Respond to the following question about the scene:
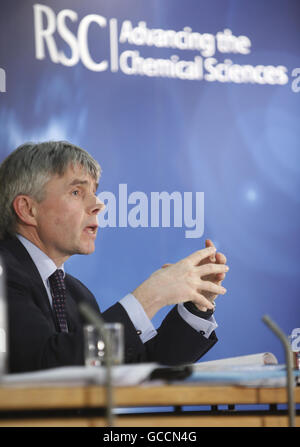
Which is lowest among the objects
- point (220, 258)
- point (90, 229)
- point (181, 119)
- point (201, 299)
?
point (201, 299)

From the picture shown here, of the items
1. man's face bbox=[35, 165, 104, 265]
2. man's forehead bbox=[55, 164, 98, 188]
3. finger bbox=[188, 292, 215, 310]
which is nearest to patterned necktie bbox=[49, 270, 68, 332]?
man's face bbox=[35, 165, 104, 265]

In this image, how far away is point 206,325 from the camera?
236cm

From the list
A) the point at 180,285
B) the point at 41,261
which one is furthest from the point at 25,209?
the point at 180,285

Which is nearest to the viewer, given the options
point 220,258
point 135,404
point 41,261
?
point 135,404

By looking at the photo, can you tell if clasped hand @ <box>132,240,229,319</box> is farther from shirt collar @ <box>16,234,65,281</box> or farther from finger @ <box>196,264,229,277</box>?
shirt collar @ <box>16,234,65,281</box>

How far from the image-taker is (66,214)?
2.59m

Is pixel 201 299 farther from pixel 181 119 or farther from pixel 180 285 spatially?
pixel 181 119

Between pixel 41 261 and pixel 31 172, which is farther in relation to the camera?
pixel 31 172

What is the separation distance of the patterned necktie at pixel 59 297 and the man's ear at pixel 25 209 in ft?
0.83

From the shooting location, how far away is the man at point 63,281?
194 cm

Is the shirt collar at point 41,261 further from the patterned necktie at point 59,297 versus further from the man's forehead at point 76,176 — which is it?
the man's forehead at point 76,176

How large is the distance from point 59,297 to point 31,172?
508 millimetres

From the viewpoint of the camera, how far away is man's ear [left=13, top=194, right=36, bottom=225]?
2.55m

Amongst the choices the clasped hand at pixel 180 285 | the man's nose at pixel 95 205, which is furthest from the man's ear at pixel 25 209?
the clasped hand at pixel 180 285
